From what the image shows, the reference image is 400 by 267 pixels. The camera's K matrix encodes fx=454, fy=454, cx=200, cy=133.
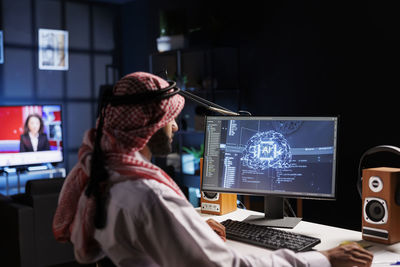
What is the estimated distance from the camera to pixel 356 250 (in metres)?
1.42

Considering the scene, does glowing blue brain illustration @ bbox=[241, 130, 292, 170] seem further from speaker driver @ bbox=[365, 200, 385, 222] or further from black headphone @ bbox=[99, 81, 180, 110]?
black headphone @ bbox=[99, 81, 180, 110]

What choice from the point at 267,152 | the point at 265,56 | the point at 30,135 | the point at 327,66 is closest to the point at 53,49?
the point at 30,135

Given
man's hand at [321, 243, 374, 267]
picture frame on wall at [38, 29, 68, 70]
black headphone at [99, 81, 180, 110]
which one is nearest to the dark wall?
picture frame on wall at [38, 29, 68, 70]

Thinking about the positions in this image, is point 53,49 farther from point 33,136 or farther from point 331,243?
point 331,243

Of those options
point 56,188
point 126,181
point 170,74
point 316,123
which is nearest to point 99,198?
point 126,181

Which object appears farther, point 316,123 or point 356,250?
point 316,123

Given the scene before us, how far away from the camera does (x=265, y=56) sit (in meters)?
4.65

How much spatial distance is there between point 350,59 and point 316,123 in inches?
91.0

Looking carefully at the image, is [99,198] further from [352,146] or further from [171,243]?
[352,146]

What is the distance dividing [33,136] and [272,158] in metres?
4.04

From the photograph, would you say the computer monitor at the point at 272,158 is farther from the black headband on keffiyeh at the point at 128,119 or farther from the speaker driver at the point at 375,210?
the black headband on keffiyeh at the point at 128,119

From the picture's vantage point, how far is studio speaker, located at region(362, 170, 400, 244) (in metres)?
1.72

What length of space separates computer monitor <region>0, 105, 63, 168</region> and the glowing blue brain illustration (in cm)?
389

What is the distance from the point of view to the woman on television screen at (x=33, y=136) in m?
5.25
